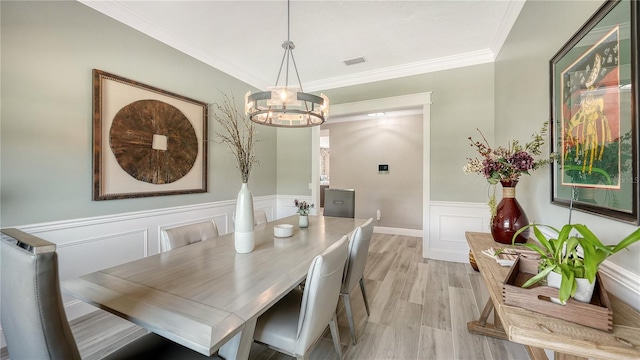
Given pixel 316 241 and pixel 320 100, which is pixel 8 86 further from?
pixel 316 241

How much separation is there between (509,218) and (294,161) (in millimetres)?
3431

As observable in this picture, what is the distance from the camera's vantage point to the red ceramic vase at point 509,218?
5.21ft

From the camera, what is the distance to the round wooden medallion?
2.31 m

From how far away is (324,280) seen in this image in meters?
1.18

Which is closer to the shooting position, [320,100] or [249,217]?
[249,217]

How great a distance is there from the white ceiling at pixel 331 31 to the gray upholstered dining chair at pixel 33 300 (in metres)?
2.41

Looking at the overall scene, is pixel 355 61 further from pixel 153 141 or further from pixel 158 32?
pixel 153 141

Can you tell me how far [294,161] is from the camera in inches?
178

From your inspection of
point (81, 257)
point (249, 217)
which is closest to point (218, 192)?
point (81, 257)

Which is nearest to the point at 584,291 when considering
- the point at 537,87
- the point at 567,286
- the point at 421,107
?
the point at 567,286

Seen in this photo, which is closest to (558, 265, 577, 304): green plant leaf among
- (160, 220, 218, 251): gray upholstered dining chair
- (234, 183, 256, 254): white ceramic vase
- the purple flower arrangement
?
the purple flower arrangement

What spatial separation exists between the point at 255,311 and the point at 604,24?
1.98 meters

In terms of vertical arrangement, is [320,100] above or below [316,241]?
above

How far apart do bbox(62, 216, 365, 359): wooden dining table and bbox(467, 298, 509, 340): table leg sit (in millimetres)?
1413
